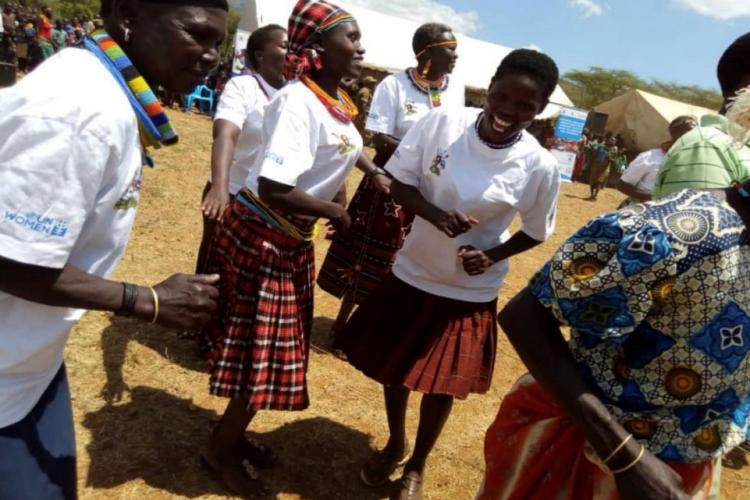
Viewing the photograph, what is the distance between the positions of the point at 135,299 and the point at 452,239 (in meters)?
1.46

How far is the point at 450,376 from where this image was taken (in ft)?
8.57

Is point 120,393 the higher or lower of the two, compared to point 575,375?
lower

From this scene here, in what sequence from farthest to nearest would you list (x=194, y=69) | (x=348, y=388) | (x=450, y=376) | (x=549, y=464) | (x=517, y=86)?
(x=348, y=388), (x=450, y=376), (x=517, y=86), (x=549, y=464), (x=194, y=69)

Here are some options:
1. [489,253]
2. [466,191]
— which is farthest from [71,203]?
[489,253]

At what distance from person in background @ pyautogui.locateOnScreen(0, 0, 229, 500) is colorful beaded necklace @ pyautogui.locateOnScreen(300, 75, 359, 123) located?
36.1 inches

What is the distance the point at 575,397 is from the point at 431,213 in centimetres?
128

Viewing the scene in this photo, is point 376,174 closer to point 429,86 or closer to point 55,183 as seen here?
point 429,86

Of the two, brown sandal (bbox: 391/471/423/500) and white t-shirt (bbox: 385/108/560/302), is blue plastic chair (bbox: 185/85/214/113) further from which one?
brown sandal (bbox: 391/471/423/500)

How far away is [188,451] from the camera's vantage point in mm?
2990

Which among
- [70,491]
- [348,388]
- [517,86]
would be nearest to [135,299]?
[70,491]

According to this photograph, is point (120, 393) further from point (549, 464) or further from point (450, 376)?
point (549, 464)

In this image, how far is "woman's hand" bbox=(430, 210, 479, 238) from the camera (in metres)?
2.48

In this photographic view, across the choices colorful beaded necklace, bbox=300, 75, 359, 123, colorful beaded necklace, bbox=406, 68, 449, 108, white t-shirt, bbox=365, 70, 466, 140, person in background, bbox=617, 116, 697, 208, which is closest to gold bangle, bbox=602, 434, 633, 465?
colorful beaded necklace, bbox=300, 75, 359, 123

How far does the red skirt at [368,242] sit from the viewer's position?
3.91 metres
